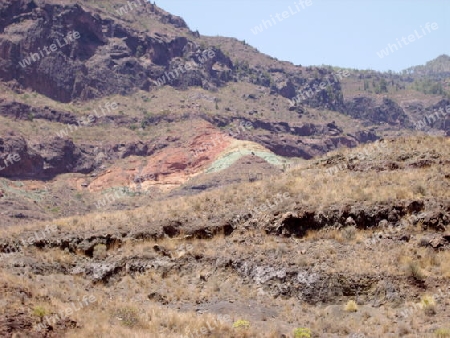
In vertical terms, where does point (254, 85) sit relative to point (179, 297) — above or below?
above

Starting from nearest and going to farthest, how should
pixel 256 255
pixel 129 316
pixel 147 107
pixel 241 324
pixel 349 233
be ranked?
pixel 241 324, pixel 129 316, pixel 349 233, pixel 256 255, pixel 147 107

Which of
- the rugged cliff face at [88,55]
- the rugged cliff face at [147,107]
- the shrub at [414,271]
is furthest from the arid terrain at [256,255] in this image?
the rugged cliff face at [88,55]

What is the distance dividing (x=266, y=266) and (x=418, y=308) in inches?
216

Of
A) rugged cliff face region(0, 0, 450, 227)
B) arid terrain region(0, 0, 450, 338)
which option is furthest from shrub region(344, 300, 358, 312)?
rugged cliff face region(0, 0, 450, 227)

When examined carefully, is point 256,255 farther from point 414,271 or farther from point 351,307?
point 414,271

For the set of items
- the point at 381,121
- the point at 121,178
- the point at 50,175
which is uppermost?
the point at 50,175

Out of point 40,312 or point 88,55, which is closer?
point 40,312

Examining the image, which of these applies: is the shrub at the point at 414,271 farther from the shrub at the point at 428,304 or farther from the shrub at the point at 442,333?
the shrub at the point at 442,333

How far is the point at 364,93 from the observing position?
467ft

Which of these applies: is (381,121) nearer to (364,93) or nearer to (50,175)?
(364,93)

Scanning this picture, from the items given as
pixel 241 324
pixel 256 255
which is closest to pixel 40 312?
pixel 241 324

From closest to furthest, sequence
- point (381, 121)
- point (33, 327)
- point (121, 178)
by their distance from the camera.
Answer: point (33, 327) → point (121, 178) → point (381, 121)

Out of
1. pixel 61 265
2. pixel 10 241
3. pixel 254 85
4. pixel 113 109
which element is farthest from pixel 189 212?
pixel 254 85

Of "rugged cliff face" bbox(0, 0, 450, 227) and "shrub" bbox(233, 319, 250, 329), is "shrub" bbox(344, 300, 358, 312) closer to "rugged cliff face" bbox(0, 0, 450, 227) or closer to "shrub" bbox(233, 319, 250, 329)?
"shrub" bbox(233, 319, 250, 329)
